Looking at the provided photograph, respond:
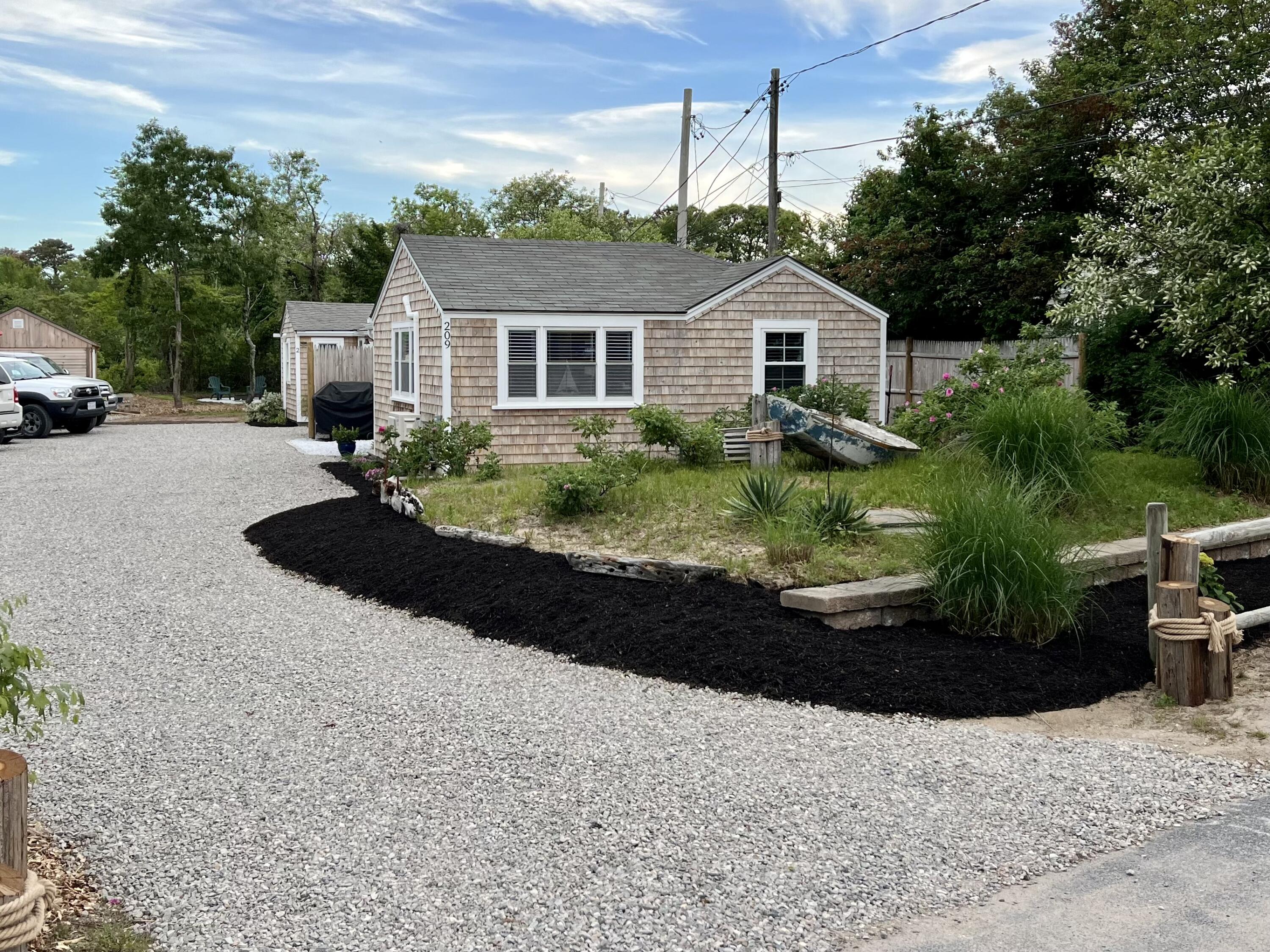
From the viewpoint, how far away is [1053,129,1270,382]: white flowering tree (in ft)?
38.8

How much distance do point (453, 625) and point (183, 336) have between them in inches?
1538

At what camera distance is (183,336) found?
142ft

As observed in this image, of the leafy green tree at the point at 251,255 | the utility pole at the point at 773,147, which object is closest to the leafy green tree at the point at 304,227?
the leafy green tree at the point at 251,255

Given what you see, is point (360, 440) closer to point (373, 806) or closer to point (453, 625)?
point (453, 625)

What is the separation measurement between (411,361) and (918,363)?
30.6 feet

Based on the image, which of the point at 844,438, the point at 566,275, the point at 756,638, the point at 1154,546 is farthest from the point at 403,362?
the point at 1154,546

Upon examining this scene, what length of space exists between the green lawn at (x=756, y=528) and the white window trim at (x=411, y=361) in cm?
416

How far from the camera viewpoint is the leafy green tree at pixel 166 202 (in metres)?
34.8

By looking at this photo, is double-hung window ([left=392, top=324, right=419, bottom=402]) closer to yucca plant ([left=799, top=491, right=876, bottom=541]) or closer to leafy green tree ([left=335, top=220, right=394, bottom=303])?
yucca plant ([left=799, top=491, right=876, bottom=541])

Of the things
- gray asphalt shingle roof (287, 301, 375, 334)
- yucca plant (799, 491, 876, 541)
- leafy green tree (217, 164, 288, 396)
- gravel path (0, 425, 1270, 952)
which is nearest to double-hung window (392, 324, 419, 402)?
yucca plant (799, 491, 876, 541)

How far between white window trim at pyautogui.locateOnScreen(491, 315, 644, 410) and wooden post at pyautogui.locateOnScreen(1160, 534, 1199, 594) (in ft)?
35.2

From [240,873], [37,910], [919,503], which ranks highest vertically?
[919,503]

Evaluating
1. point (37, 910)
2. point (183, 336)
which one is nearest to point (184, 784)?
point (37, 910)

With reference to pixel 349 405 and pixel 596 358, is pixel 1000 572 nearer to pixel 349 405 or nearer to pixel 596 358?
pixel 596 358
